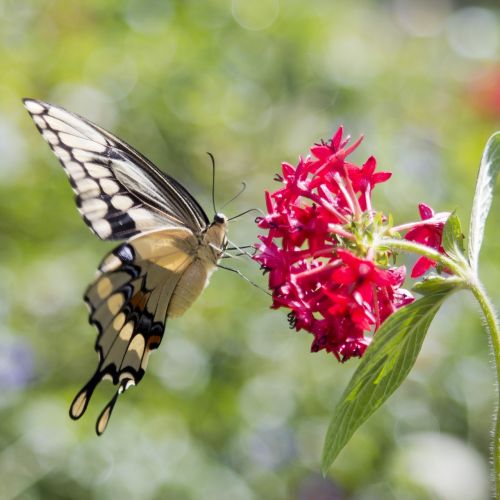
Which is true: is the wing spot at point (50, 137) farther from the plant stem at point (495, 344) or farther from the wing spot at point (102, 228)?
the plant stem at point (495, 344)

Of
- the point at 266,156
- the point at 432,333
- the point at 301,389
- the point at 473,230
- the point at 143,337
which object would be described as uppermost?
the point at 266,156

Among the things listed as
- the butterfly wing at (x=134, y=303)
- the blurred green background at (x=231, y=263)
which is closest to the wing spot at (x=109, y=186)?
the butterfly wing at (x=134, y=303)

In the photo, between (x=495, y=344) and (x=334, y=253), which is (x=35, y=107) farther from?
(x=495, y=344)

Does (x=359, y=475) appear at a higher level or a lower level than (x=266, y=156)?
lower

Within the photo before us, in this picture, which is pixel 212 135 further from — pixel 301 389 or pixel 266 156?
pixel 301 389

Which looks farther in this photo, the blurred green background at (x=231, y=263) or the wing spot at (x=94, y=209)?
the blurred green background at (x=231, y=263)

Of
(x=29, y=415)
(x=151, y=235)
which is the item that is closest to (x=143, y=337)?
(x=151, y=235)

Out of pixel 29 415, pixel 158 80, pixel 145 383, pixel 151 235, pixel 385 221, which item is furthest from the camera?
pixel 158 80
